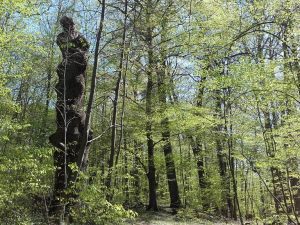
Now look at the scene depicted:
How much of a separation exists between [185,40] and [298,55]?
18.8 ft

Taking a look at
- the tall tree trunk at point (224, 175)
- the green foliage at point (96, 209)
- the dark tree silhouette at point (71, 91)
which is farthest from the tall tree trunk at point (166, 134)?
the green foliage at point (96, 209)

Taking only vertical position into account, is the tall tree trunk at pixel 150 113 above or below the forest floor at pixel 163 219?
above

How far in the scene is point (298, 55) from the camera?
11914mm

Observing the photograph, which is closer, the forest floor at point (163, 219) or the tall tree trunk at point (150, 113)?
the forest floor at point (163, 219)

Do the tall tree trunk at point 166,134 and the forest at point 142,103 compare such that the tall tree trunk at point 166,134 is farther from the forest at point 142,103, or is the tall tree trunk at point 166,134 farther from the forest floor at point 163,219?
the forest floor at point 163,219

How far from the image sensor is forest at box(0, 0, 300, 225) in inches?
338

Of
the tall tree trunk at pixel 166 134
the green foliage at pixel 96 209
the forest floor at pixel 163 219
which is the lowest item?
the forest floor at pixel 163 219

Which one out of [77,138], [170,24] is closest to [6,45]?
[77,138]

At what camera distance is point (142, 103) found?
18.5 metres

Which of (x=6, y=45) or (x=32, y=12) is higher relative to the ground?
(x=32, y=12)

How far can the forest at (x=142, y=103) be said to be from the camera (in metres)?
8.58

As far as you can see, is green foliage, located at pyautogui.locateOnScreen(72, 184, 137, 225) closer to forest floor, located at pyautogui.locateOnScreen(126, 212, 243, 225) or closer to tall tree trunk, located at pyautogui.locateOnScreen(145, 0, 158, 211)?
forest floor, located at pyautogui.locateOnScreen(126, 212, 243, 225)

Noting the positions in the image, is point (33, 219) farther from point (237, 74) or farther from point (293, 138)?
point (293, 138)

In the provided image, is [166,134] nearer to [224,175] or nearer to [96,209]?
[224,175]
